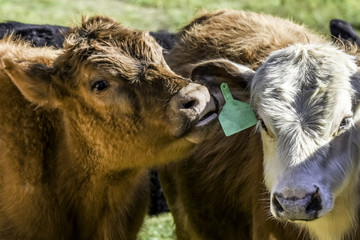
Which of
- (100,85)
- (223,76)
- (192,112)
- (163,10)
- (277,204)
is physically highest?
(100,85)

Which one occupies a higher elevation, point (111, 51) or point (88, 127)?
point (111, 51)

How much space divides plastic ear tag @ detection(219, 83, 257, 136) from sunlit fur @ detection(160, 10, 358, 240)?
15 cm

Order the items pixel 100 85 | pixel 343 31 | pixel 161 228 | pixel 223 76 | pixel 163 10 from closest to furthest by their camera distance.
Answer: pixel 100 85 → pixel 223 76 → pixel 343 31 → pixel 161 228 → pixel 163 10

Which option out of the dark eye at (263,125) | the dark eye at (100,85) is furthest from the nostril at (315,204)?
the dark eye at (100,85)

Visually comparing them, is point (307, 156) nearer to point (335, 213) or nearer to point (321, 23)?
point (335, 213)

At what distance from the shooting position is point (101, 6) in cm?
1330

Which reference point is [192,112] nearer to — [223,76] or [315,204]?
[223,76]

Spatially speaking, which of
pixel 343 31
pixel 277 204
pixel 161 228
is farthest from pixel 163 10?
pixel 277 204

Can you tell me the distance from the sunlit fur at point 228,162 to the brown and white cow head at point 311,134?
5.3 inches

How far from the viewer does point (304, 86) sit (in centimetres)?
510

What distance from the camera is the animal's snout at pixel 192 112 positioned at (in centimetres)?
511

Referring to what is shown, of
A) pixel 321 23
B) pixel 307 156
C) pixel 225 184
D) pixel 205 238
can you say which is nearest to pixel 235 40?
pixel 225 184

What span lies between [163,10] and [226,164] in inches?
290

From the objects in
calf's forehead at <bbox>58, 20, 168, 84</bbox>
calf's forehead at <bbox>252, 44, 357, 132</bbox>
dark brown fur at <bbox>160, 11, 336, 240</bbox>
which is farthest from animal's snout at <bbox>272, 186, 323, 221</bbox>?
calf's forehead at <bbox>58, 20, 168, 84</bbox>
